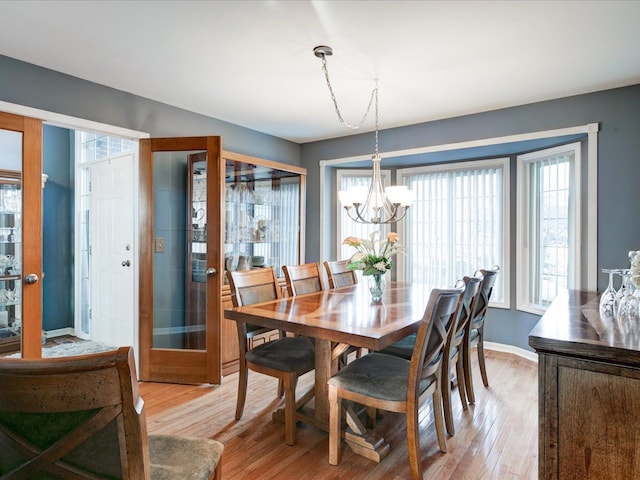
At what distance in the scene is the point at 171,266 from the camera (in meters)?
3.47

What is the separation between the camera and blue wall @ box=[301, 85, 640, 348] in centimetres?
309

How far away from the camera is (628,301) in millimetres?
1675

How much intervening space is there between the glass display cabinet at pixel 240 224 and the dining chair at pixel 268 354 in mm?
650

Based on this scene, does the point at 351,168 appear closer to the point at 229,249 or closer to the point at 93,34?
the point at 229,249

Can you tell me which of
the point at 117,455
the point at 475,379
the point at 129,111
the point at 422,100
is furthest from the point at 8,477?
the point at 422,100

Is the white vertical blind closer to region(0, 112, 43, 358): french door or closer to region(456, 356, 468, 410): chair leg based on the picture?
region(456, 356, 468, 410): chair leg

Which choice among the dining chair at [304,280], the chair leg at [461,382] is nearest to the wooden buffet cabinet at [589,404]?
the chair leg at [461,382]

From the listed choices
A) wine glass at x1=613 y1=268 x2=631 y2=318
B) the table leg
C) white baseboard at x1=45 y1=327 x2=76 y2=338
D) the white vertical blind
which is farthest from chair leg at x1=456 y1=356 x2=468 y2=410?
white baseboard at x1=45 y1=327 x2=76 y2=338

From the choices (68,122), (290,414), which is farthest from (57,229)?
(290,414)

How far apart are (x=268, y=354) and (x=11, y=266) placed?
1.95 metres

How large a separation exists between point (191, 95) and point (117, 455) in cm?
305

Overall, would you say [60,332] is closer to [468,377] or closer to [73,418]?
[73,418]

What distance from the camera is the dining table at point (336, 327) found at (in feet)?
6.61

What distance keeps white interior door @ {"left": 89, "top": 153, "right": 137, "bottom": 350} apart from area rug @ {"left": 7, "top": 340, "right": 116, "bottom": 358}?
2.7 inches
